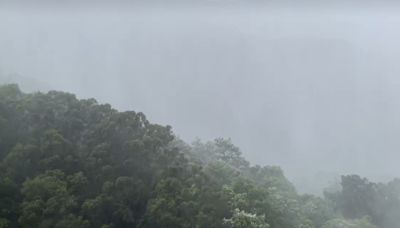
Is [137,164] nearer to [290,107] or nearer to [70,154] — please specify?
[70,154]

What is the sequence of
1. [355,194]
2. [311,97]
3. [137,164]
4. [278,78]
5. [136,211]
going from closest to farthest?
1. [136,211]
2. [137,164]
3. [355,194]
4. [311,97]
5. [278,78]

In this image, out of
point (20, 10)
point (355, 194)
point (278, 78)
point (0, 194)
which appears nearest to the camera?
point (0, 194)

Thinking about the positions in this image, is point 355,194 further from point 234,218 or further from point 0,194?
point 0,194

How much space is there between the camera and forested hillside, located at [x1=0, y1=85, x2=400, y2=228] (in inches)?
608

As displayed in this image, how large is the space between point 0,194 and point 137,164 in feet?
14.4

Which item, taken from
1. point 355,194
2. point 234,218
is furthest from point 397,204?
point 234,218

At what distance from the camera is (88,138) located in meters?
19.0

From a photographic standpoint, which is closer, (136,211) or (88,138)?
(136,211)

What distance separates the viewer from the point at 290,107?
15738cm

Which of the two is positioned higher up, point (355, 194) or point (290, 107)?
point (290, 107)

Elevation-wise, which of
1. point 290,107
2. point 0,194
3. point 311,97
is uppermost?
point 311,97

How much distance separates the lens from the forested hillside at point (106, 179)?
15438 mm

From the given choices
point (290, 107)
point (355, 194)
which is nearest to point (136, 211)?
point (355, 194)

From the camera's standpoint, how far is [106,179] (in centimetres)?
1717
